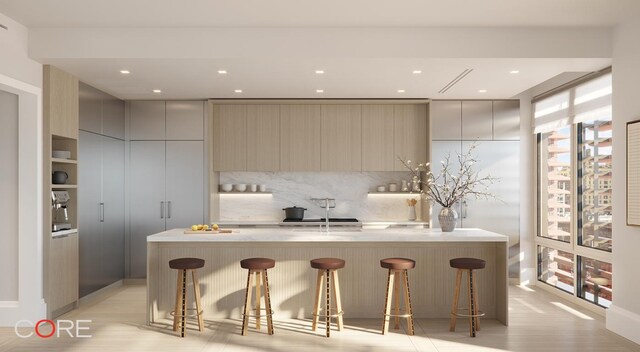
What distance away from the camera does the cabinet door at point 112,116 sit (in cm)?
654

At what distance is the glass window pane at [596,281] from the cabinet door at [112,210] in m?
5.63

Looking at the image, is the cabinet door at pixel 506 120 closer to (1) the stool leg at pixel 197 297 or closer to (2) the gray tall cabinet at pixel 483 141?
(2) the gray tall cabinet at pixel 483 141

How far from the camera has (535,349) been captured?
169 inches

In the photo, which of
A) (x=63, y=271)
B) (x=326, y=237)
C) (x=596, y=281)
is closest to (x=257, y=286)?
(x=326, y=237)

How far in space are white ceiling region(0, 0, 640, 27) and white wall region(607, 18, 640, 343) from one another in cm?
28

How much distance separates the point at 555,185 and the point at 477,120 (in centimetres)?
133

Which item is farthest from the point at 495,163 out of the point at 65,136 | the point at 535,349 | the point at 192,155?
the point at 65,136

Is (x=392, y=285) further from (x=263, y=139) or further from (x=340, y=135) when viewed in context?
(x=263, y=139)

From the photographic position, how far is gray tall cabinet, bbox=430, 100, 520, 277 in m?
7.23

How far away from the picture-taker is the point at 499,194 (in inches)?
283

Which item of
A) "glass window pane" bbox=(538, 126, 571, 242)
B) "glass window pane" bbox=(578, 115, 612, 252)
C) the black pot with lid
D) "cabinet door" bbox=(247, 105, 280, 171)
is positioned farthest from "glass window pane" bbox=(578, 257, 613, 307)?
"cabinet door" bbox=(247, 105, 280, 171)

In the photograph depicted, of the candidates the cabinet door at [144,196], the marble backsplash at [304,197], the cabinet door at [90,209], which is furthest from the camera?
the marble backsplash at [304,197]

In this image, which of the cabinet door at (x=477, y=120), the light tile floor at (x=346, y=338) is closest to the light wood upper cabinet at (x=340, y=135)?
the cabinet door at (x=477, y=120)

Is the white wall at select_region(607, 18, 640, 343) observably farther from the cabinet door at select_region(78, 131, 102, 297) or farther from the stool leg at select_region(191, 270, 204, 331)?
the cabinet door at select_region(78, 131, 102, 297)
